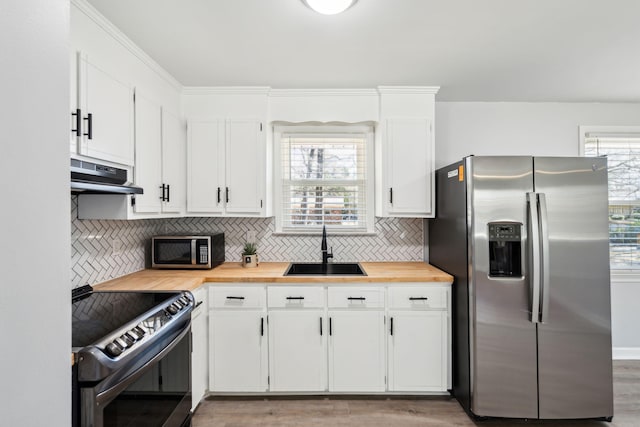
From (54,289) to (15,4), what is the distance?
18.9 inches

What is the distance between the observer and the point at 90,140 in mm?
1656

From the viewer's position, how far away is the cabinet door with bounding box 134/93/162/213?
212 centimetres

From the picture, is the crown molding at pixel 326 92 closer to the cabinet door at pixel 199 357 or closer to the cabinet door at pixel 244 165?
the cabinet door at pixel 244 165

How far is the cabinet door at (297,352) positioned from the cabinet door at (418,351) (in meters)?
0.51

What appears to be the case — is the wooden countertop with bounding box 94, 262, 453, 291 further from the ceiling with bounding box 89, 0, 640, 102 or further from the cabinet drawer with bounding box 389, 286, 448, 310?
the ceiling with bounding box 89, 0, 640, 102

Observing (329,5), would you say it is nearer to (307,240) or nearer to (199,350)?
(307,240)

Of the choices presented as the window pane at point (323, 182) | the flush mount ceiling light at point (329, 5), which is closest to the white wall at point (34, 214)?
the flush mount ceiling light at point (329, 5)

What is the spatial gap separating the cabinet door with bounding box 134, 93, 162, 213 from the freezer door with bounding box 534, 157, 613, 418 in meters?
2.58

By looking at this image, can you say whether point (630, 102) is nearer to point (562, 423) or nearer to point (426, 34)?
point (426, 34)

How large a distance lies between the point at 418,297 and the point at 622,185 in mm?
2492

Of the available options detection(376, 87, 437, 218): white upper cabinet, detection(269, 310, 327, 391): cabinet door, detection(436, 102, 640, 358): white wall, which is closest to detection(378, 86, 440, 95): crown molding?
detection(376, 87, 437, 218): white upper cabinet

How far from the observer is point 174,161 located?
2580 millimetres

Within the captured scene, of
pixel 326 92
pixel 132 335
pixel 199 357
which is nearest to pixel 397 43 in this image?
pixel 326 92

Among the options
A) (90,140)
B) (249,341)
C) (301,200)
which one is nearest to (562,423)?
(249,341)
